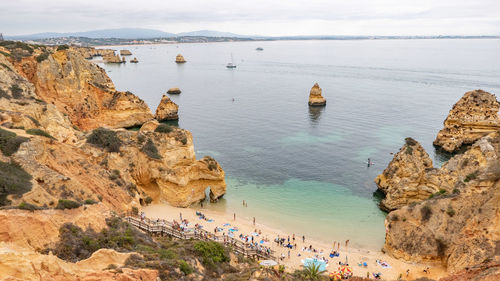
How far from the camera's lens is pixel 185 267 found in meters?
19.0

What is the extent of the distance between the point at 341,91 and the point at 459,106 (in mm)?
55389

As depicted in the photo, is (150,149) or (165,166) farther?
(150,149)

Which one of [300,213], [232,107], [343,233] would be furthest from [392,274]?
[232,107]

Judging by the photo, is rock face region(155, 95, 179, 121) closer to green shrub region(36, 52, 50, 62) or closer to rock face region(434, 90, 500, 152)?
green shrub region(36, 52, 50, 62)

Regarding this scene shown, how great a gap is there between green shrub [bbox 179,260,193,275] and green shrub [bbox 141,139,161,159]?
69.8 feet

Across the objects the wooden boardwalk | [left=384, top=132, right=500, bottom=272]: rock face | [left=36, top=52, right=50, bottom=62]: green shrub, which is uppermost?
[left=36, top=52, right=50, bottom=62]: green shrub

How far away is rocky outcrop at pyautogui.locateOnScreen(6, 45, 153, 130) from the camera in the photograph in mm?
60531

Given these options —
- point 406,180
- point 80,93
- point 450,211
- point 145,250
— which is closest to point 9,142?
point 145,250

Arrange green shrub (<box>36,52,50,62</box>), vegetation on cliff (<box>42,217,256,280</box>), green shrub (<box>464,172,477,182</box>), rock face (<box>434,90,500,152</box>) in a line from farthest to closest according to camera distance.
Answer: green shrub (<box>36,52,50,62</box>), rock face (<box>434,90,500,152</box>), green shrub (<box>464,172,477,182</box>), vegetation on cliff (<box>42,217,256,280</box>)

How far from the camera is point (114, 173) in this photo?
118 ft

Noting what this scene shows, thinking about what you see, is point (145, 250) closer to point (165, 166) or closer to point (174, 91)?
point (165, 166)

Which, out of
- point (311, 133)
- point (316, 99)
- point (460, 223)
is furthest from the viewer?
point (316, 99)

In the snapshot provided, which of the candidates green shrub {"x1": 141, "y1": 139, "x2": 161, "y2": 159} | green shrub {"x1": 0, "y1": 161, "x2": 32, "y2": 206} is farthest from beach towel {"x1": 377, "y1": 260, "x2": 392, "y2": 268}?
green shrub {"x1": 0, "y1": 161, "x2": 32, "y2": 206}

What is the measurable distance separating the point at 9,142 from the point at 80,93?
41.1 m
